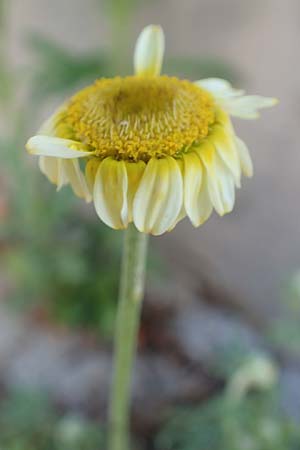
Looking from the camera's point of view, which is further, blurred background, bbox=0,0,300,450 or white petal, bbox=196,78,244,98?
blurred background, bbox=0,0,300,450

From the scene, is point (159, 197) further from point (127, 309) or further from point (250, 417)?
point (250, 417)

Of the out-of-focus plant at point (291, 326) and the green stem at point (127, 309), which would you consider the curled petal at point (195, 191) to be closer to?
the green stem at point (127, 309)

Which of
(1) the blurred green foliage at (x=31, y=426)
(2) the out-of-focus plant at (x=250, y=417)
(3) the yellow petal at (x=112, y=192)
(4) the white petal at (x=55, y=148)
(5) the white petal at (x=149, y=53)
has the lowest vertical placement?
(1) the blurred green foliage at (x=31, y=426)

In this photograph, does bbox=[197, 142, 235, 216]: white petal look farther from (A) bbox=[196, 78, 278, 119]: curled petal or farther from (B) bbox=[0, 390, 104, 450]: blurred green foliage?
Result: (B) bbox=[0, 390, 104, 450]: blurred green foliage

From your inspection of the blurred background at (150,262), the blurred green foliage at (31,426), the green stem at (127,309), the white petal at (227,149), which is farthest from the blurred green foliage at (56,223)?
the white petal at (227,149)

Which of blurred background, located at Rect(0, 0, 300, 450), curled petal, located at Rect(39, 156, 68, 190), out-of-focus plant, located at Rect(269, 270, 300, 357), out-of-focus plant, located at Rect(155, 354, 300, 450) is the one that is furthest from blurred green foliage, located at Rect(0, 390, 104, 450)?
curled petal, located at Rect(39, 156, 68, 190)

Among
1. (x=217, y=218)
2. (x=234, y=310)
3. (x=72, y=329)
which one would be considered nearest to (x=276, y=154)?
(x=217, y=218)

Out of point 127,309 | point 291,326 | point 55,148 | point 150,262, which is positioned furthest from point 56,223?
point 55,148
